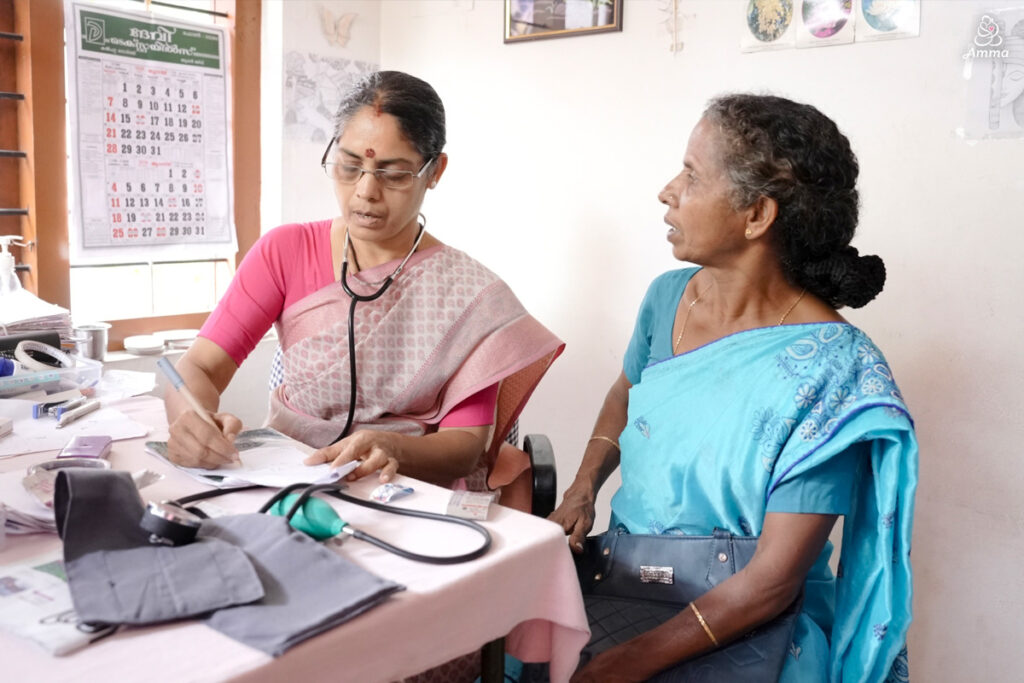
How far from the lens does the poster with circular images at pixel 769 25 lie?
2.01 m


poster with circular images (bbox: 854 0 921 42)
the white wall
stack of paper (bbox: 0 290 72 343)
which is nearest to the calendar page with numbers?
stack of paper (bbox: 0 290 72 343)

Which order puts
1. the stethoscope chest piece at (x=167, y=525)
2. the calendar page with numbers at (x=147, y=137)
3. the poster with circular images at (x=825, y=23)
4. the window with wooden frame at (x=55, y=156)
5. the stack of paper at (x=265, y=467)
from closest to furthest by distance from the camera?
the stethoscope chest piece at (x=167, y=525) < the stack of paper at (x=265, y=467) < the poster with circular images at (x=825, y=23) < the window with wooden frame at (x=55, y=156) < the calendar page with numbers at (x=147, y=137)

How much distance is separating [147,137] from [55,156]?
10.5 inches

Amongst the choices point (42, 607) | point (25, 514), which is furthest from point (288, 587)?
point (25, 514)

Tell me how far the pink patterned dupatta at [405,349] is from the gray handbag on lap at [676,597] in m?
0.43

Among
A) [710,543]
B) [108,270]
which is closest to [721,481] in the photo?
[710,543]

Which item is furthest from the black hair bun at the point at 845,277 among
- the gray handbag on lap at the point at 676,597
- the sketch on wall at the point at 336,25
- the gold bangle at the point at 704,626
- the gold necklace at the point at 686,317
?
the sketch on wall at the point at 336,25

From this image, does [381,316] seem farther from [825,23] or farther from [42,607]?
[825,23]

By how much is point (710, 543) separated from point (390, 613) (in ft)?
2.27

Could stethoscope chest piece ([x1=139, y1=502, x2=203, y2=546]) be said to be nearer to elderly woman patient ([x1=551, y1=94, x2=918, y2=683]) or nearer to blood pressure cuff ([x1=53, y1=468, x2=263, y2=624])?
blood pressure cuff ([x1=53, y1=468, x2=263, y2=624])

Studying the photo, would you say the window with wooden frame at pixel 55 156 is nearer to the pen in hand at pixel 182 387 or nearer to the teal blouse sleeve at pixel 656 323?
the pen in hand at pixel 182 387

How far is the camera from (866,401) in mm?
1301

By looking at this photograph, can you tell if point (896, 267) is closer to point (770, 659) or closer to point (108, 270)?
point (770, 659)

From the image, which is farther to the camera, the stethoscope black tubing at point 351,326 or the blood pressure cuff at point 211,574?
the stethoscope black tubing at point 351,326
